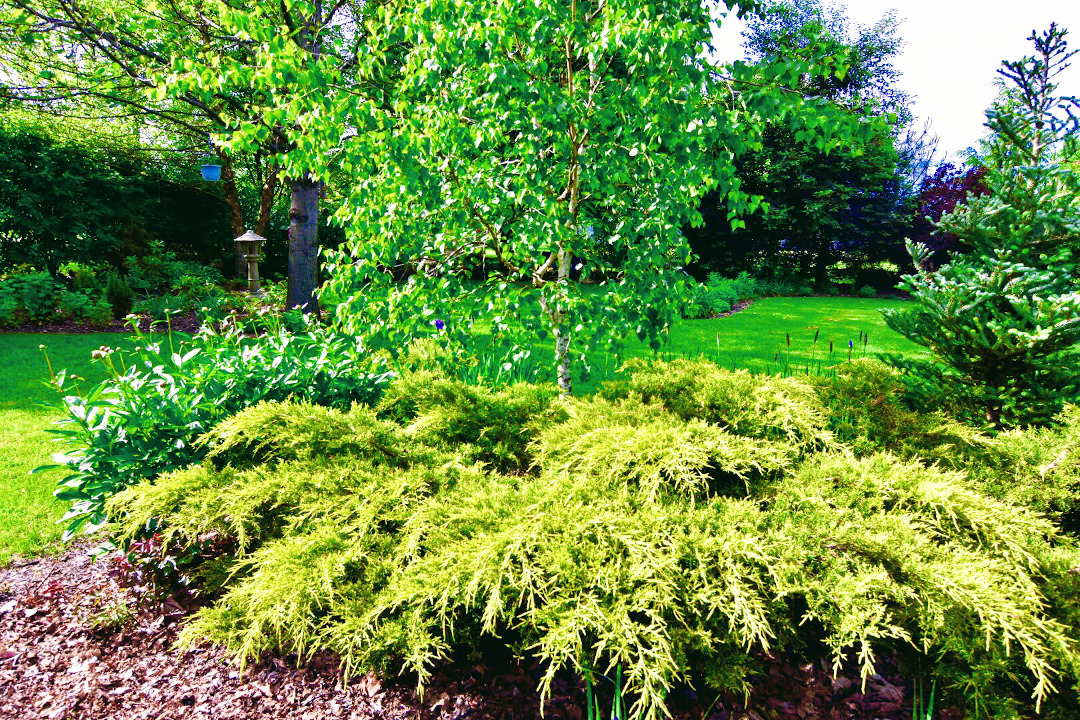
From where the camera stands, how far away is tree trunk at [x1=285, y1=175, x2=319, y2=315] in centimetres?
777

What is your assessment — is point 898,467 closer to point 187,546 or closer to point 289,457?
point 289,457

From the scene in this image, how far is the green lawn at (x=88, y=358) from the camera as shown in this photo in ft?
11.2

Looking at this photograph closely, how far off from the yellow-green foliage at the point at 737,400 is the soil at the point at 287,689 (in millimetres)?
981

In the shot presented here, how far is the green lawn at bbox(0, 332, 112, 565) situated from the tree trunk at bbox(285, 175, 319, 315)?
252cm

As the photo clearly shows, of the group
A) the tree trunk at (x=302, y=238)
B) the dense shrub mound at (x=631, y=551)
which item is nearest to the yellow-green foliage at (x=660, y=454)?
the dense shrub mound at (x=631, y=551)

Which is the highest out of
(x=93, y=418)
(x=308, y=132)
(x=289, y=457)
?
(x=308, y=132)

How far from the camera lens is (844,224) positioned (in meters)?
17.0

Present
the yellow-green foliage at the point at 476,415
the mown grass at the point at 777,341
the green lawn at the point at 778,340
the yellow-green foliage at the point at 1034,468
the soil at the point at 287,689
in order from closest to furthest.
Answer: the soil at the point at 287,689, the yellow-green foliage at the point at 1034,468, the yellow-green foliage at the point at 476,415, the mown grass at the point at 777,341, the green lawn at the point at 778,340

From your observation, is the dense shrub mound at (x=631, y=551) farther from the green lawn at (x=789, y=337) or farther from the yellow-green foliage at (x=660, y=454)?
the green lawn at (x=789, y=337)

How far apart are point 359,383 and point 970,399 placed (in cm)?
356

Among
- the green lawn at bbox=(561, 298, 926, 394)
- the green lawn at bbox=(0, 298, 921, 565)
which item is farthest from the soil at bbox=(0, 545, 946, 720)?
the green lawn at bbox=(561, 298, 926, 394)

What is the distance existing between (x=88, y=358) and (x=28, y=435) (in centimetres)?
270

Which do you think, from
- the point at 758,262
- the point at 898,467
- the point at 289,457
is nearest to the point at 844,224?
the point at 758,262

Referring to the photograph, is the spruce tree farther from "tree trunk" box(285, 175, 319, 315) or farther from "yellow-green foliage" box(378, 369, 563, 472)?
"tree trunk" box(285, 175, 319, 315)
